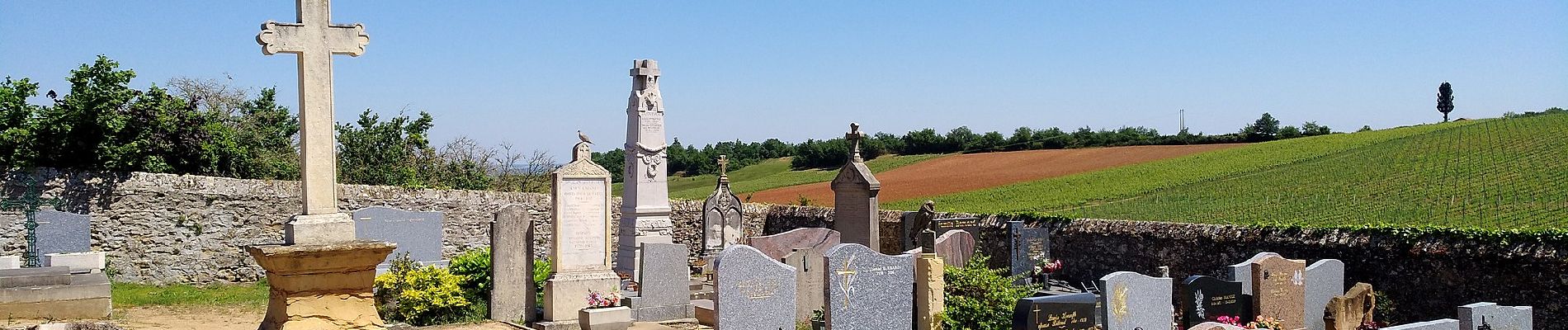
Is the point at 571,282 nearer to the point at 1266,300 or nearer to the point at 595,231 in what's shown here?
the point at 595,231

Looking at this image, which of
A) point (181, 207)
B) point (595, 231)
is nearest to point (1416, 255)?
point (595, 231)

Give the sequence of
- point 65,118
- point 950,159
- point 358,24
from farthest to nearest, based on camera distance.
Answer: point 950,159 < point 65,118 < point 358,24

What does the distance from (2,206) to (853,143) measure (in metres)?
13.0

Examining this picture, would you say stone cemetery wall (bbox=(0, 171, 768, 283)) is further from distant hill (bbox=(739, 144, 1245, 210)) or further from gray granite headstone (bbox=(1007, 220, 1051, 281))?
distant hill (bbox=(739, 144, 1245, 210))

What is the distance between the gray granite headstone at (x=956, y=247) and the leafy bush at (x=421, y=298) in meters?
6.56

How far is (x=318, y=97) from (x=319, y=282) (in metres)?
1.12

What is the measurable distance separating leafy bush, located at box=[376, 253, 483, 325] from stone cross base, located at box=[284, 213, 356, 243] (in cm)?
667

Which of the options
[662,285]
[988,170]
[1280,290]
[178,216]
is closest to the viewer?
[1280,290]

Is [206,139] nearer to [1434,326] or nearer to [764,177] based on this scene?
[1434,326]

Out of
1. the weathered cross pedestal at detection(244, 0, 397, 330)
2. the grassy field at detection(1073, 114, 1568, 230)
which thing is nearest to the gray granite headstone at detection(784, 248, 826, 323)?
the weathered cross pedestal at detection(244, 0, 397, 330)

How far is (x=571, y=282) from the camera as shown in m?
13.3

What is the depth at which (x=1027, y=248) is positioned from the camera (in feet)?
54.1

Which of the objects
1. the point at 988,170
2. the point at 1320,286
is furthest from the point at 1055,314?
the point at 988,170

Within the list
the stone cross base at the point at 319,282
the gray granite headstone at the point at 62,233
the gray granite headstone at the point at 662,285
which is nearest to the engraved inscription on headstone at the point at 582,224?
the gray granite headstone at the point at 662,285
